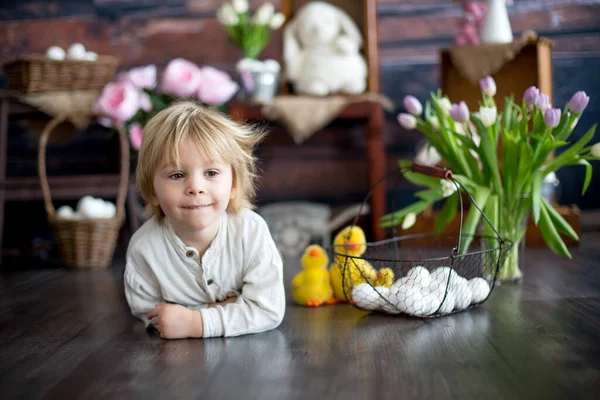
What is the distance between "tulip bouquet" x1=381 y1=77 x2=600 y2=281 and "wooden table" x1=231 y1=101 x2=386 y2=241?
0.74 metres

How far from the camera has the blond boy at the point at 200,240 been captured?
1263mm

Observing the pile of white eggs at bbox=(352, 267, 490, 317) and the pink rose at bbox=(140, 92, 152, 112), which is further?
the pink rose at bbox=(140, 92, 152, 112)

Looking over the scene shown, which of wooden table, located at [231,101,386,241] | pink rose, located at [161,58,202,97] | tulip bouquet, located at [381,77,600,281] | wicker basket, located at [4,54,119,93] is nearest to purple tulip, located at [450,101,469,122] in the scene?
tulip bouquet, located at [381,77,600,281]

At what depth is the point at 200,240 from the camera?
134 cm

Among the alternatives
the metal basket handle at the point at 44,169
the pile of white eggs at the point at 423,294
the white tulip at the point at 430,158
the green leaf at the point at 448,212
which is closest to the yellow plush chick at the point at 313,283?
the pile of white eggs at the point at 423,294

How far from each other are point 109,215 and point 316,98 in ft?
2.76

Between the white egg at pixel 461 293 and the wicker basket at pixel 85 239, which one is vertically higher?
the wicker basket at pixel 85 239

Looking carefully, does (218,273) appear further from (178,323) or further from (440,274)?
(440,274)

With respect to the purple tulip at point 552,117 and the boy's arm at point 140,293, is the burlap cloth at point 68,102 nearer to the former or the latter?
the boy's arm at point 140,293

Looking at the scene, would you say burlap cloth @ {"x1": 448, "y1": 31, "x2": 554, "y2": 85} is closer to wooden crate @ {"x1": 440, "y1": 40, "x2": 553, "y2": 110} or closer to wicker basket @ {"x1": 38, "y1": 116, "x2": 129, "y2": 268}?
wooden crate @ {"x1": 440, "y1": 40, "x2": 553, "y2": 110}

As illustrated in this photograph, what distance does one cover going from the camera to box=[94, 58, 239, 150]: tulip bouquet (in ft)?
7.89

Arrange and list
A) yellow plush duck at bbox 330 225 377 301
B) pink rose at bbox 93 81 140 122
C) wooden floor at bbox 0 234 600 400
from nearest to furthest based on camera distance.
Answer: wooden floor at bbox 0 234 600 400, yellow plush duck at bbox 330 225 377 301, pink rose at bbox 93 81 140 122

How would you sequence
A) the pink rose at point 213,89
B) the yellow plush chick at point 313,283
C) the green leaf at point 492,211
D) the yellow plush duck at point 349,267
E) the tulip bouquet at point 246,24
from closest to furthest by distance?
the yellow plush duck at point 349,267
the yellow plush chick at point 313,283
the green leaf at point 492,211
the pink rose at point 213,89
the tulip bouquet at point 246,24

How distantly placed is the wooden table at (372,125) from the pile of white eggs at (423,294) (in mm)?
1058
